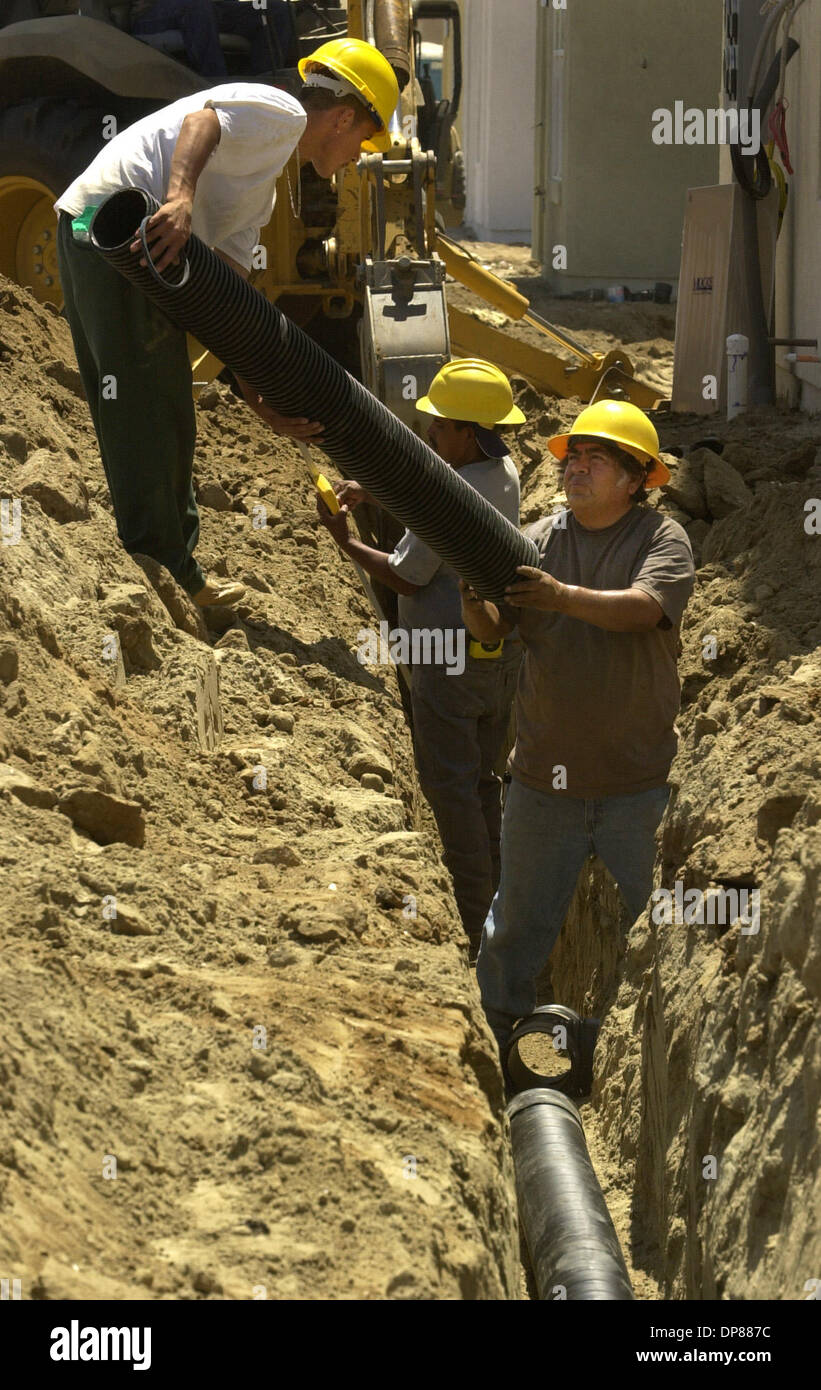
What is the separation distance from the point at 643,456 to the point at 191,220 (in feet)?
5.31

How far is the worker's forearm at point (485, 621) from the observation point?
15.6 ft

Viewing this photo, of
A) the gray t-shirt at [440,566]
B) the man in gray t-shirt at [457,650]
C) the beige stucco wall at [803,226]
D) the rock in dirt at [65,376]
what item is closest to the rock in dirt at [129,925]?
the man in gray t-shirt at [457,650]

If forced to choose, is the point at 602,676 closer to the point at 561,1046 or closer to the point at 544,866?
the point at 544,866

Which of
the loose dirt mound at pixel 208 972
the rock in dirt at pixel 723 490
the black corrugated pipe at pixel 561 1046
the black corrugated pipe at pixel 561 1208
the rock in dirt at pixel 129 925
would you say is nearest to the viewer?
the loose dirt mound at pixel 208 972

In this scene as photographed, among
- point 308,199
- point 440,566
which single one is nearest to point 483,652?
point 440,566

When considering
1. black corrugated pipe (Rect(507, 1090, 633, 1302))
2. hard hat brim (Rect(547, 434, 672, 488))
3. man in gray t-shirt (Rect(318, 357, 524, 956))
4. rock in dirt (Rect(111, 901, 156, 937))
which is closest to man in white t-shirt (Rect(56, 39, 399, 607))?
man in gray t-shirt (Rect(318, 357, 524, 956))

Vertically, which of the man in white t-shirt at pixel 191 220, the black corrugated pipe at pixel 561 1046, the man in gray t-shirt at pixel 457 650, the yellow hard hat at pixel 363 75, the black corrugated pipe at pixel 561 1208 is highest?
the yellow hard hat at pixel 363 75

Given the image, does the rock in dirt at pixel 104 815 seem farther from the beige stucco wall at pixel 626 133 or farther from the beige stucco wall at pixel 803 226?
the beige stucco wall at pixel 626 133

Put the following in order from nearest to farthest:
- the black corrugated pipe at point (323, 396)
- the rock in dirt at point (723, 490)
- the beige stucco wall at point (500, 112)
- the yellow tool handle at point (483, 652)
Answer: the black corrugated pipe at point (323, 396)
the yellow tool handle at point (483, 652)
the rock in dirt at point (723, 490)
the beige stucco wall at point (500, 112)

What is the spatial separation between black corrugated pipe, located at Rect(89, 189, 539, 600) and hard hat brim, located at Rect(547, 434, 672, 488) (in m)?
0.44

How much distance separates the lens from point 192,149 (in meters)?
4.51

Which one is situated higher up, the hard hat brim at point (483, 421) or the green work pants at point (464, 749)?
the hard hat brim at point (483, 421)

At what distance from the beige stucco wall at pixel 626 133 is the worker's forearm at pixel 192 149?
12.7 m
